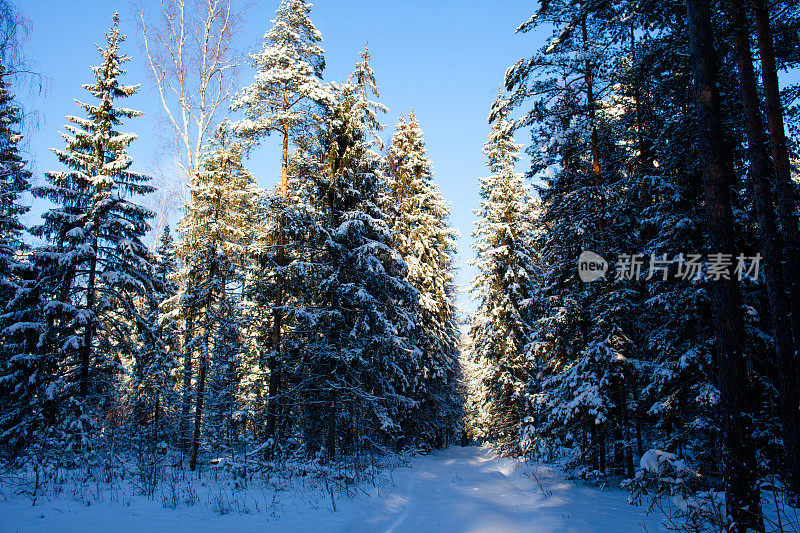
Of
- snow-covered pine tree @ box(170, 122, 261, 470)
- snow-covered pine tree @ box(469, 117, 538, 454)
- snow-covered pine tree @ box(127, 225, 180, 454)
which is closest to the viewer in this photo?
snow-covered pine tree @ box(127, 225, 180, 454)

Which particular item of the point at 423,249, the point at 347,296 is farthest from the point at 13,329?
the point at 423,249

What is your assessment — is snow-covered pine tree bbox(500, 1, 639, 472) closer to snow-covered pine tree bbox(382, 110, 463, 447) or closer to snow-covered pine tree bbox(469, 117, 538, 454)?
snow-covered pine tree bbox(469, 117, 538, 454)

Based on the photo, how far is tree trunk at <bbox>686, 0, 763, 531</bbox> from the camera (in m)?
6.43

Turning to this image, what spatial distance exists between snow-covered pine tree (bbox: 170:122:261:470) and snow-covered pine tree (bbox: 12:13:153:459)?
1884 mm

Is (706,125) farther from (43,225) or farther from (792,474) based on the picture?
(43,225)

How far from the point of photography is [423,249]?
76.7 ft

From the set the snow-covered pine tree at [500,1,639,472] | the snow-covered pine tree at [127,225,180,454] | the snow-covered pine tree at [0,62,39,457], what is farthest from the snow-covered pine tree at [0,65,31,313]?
the snow-covered pine tree at [500,1,639,472]

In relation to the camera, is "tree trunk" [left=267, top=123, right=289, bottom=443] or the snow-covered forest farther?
"tree trunk" [left=267, top=123, right=289, bottom=443]

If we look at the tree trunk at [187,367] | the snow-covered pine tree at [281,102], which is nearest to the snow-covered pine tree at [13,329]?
the tree trunk at [187,367]

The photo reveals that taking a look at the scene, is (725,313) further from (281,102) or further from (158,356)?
(158,356)

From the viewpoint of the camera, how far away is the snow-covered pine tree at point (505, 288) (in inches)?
821

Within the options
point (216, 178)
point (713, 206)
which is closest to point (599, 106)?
A: point (713, 206)

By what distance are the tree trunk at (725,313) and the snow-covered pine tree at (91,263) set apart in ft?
55.5

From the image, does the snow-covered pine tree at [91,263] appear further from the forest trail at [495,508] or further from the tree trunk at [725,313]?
the tree trunk at [725,313]
